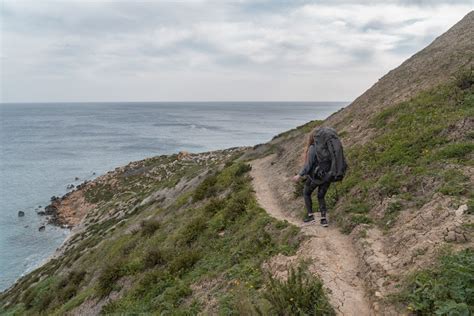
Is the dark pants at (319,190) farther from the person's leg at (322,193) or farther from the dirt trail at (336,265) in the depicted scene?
the dirt trail at (336,265)

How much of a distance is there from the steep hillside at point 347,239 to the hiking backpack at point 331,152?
5.67 feet

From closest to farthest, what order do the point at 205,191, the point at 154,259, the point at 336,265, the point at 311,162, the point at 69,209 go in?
the point at 336,265
the point at 311,162
the point at 154,259
the point at 205,191
the point at 69,209

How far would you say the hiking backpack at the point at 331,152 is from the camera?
941 cm

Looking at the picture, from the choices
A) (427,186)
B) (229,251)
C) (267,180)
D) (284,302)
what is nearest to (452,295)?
(284,302)

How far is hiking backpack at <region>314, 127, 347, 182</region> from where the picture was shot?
9406mm

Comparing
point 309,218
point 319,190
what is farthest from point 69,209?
point 319,190

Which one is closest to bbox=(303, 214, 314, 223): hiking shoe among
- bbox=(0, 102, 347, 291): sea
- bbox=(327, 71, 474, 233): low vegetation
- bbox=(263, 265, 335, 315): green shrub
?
bbox=(327, 71, 474, 233): low vegetation

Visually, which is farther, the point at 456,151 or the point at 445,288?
the point at 456,151

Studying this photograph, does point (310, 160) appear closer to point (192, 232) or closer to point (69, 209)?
point (192, 232)

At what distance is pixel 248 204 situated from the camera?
1515 cm

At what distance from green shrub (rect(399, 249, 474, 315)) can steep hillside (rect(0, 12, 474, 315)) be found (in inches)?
0.9

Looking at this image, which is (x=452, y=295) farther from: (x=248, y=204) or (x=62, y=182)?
(x=62, y=182)

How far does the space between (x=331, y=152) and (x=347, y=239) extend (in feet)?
8.04

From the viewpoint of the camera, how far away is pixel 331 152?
948 centimetres
